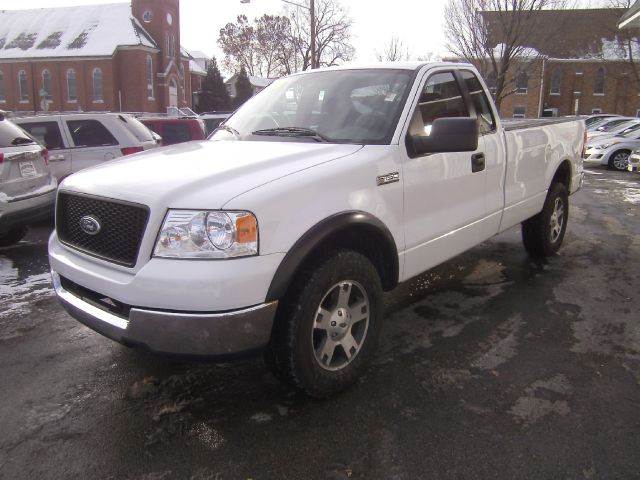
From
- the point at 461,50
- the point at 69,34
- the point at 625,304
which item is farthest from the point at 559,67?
the point at 625,304

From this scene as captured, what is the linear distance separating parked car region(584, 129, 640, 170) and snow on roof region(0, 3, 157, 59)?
131 ft

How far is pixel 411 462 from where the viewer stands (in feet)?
8.29

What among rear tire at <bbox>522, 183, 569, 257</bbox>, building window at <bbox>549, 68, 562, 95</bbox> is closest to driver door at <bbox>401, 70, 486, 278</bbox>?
rear tire at <bbox>522, 183, 569, 257</bbox>

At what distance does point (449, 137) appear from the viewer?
3303 millimetres

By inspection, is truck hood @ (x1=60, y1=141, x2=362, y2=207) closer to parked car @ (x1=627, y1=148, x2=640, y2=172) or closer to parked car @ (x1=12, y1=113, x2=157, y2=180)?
parked car @ (x1=12, y1=113, x2=157, y2=180)

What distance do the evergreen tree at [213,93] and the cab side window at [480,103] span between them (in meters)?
52.9

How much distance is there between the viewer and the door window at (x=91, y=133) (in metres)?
8.58

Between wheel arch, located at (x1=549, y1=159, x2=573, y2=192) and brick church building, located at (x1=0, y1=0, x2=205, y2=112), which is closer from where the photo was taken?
wheel arch, located at (x1=549, y1=159, x2=573, y2=192)

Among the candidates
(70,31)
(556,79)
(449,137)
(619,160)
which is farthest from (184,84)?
(449,137)

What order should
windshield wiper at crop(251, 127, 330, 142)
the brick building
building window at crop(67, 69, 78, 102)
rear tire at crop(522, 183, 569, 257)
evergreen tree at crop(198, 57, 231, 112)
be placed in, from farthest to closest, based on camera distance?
evergreen tree at crop(198, 57, 231, 112), building window at crop(67, 69, 78, 102), the brick building, rear tire at crop(522, 183, 569, 257), windshield wiper at crop(251, 127, 330, 142)

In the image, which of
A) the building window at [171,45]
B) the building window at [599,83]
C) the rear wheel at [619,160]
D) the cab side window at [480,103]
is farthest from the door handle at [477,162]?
the building window at [599,83]

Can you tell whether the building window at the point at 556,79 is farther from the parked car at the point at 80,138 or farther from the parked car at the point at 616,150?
the parked car at the point at 80,138

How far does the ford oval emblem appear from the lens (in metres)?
2.87

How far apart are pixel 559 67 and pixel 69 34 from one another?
4688cm
